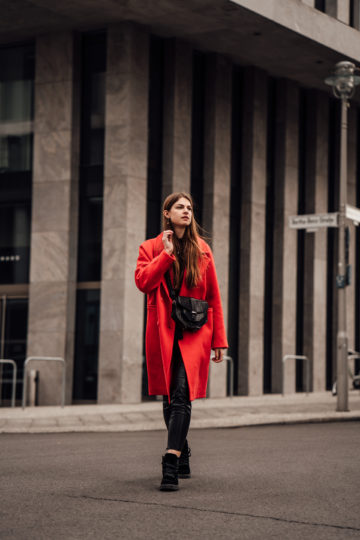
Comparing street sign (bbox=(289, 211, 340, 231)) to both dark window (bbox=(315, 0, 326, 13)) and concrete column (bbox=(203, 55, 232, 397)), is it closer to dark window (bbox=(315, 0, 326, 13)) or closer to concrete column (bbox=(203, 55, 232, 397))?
concrete column (bbox=(203, 55, 232, 397))

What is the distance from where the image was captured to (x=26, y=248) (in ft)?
63.2

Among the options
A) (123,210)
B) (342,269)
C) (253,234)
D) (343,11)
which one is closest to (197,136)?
(253,234)

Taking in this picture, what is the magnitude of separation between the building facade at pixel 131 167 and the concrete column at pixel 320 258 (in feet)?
3.08

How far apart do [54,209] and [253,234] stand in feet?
16.2

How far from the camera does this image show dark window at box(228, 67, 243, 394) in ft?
69.5

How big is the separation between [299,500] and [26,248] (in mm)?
14352

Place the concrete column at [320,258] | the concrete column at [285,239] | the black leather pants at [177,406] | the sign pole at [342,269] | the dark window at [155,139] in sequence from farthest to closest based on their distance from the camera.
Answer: the concrete column at [320,258]
the concrete column at [285,239]
the dark window at [155,139]
the sign pole at [342,269]
the black leather pants at [177,406]

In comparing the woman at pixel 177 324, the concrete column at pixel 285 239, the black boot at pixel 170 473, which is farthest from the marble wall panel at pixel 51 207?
the black boot at pixel 170 473

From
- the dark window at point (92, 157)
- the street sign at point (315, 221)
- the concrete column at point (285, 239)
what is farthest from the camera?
the concrete column at point (285, 239)

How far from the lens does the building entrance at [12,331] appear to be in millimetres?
18828

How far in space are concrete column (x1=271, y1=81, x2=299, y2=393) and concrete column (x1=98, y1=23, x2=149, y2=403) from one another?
16.1 feet

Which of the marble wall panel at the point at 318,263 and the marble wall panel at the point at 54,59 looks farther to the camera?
the marble wall panel at the point at 318,263

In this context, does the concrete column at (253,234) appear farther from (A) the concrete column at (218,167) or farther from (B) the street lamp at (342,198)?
(B) the street lamp at (342,198)

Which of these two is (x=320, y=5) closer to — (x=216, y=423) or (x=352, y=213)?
(x=352, y=213)
